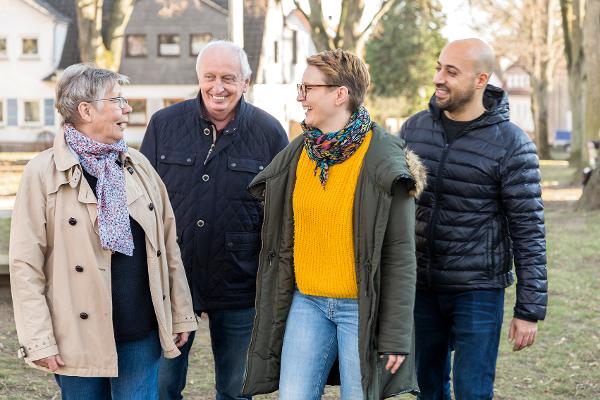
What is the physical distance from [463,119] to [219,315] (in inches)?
61.7

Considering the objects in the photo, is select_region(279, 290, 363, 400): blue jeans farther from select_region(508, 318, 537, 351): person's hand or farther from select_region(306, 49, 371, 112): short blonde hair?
select_region(508, 318, 537, 351): person's hand

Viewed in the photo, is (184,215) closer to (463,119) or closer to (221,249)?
(221,249)

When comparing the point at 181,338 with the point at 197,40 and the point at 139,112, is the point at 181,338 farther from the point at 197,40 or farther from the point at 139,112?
the point at 139,112

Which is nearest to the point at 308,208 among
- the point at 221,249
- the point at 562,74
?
the point at 221,249

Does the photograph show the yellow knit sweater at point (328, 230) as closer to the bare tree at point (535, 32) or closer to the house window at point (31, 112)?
the bare tree at point (535, 32)

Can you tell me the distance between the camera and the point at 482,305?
4.90m

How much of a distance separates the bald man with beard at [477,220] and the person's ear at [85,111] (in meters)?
1.69

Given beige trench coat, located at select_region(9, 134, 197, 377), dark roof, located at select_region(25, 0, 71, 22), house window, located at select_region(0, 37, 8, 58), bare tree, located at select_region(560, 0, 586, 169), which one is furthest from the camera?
house window, located at select_region(0, 37, 8, 58)

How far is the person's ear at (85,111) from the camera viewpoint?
420 centimetres

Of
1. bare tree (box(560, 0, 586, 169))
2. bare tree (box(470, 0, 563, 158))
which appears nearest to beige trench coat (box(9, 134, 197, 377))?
bare tree (box(560, 0, 586, 169))

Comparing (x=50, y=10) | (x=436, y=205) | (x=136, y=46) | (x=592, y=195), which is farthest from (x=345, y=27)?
(x=50, y=10)

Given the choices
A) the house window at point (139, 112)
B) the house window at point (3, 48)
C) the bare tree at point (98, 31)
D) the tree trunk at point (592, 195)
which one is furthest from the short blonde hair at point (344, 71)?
the house window at point (3, 48)

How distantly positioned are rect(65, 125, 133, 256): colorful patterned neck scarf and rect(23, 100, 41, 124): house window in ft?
152

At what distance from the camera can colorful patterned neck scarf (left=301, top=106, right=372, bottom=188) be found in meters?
4.23
